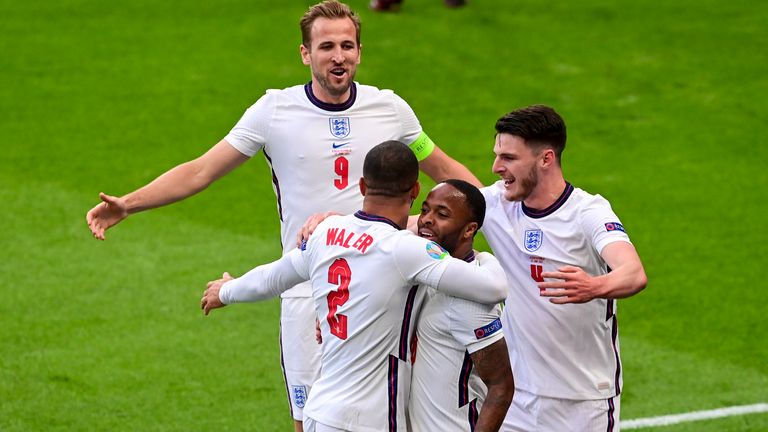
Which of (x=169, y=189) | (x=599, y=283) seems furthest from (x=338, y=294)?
(x=169, y=189)

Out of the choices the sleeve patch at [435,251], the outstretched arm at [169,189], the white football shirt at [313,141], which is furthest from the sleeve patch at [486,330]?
the outstretched arm at [169,189]

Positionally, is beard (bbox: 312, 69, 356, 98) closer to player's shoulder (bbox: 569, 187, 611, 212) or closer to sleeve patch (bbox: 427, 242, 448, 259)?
player's shoulder (bbox: 569, 187, 611, 212)

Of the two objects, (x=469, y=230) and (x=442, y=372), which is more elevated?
(x=469, y=230)

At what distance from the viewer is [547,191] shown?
6.24 meters

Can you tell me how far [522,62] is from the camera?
1656cm

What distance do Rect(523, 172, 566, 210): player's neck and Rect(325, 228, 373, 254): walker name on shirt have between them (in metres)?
1.33

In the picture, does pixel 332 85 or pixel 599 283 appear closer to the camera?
pixel 599 283

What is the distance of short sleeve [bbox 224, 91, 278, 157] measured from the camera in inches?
266

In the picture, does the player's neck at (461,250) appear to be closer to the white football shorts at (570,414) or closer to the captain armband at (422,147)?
the white football shorts at (570,414)

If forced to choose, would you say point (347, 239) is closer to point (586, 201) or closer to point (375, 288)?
point (375, 288)

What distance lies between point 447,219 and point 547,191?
3.59 ft

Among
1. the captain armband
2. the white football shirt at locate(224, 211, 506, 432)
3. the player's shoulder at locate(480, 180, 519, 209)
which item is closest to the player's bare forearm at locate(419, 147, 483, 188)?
the captain armband

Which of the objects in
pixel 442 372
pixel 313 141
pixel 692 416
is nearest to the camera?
pixel 442 372

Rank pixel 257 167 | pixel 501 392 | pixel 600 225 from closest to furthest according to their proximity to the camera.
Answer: pixel 501 392 → pixel 600 225 → pixel 257 167
